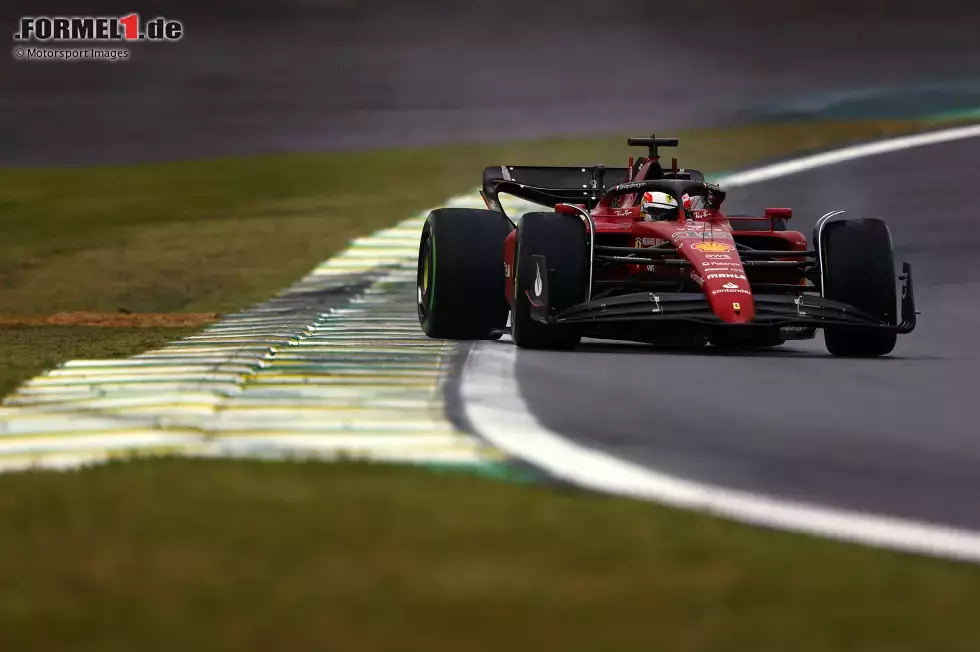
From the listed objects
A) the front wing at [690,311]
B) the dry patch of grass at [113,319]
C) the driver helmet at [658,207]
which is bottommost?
the dry patch of grass at [113,319]

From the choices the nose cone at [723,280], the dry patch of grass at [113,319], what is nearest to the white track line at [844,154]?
the dry patch of grass at [113,319]

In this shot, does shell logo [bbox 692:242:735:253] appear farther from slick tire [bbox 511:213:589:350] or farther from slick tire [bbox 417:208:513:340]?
slick tire [bbox 417:208:513:340]

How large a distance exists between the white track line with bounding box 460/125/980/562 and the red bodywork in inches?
96.0

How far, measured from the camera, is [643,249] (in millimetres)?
10469

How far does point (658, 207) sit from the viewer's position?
452 inches

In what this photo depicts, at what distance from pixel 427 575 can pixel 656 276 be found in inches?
286

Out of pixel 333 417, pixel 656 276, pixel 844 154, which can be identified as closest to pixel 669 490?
pixel 333 417

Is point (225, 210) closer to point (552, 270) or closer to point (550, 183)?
point (550, 183)

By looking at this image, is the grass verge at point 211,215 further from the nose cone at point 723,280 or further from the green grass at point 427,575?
the green grass at point 427,575

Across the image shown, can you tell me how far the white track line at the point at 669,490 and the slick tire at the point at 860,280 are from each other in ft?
11.6

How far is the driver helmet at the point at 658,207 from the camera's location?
1147cm

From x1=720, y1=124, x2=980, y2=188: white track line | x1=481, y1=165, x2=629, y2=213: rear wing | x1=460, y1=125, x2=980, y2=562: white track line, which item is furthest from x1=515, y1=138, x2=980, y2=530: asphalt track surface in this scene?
x1=720, y1=124, x2=980, y2=188: white track line

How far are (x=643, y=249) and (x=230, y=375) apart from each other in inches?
126

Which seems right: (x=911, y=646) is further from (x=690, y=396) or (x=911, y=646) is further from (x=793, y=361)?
(x=793, y=361)
